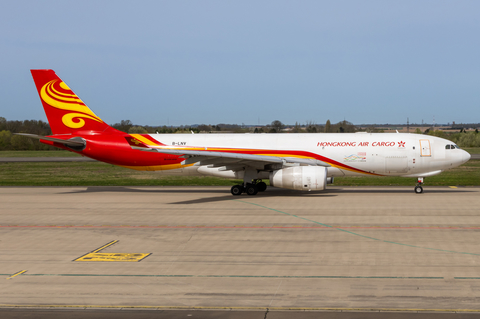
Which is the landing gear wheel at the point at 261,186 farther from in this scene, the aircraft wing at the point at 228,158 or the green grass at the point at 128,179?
the green grass at the point at 128,179

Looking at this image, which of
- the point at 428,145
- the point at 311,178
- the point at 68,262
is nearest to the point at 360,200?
the point at 311,178

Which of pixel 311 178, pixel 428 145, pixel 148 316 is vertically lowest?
pixel 148 316

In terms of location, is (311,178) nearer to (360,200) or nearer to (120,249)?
(360,200)

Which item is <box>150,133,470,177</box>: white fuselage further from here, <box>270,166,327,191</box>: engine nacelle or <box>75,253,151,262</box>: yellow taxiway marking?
<box>75,253,151,262</box>: yellow taxiway marking

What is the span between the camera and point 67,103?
33125 millimetres

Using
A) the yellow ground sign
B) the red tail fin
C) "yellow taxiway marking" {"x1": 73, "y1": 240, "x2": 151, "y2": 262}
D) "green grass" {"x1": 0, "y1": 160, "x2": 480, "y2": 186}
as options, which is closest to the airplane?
the red tail fin

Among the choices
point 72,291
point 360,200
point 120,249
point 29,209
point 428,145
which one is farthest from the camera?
point 428,145

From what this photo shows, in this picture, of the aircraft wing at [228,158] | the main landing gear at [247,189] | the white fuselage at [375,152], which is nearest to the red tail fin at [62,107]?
the aircraft wing at [228,158]

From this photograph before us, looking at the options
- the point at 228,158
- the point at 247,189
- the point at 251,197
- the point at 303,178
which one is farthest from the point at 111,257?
the point at 247,189

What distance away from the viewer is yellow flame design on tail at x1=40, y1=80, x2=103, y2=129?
1299 inches

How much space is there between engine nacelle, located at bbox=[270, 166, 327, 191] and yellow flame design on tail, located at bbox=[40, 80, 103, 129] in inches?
565

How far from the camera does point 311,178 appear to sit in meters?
28.4

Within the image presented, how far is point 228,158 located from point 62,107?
1317 centimetres

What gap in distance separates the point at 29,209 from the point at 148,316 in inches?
721
